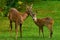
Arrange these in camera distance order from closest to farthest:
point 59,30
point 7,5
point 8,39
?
1. point 8,39
2. point 59,30
3. point 7,5

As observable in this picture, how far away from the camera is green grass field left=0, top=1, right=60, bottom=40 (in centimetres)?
1702

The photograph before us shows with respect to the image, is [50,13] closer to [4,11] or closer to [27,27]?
[4,11]

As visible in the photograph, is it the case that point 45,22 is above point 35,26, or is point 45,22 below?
above

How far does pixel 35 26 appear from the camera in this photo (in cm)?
2191

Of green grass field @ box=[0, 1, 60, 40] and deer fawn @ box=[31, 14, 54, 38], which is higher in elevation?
deer fawn @ box=[31, 14, 54, 38]

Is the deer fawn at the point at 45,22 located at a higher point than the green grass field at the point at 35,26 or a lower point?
higher

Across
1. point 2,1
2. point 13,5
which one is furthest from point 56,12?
point 2,1

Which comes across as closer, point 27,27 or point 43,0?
point 27,27

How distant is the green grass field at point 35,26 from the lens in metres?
17.0

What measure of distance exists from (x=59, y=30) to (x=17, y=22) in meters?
3.86

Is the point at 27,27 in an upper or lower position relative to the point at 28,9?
lower

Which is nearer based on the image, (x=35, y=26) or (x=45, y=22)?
(x=45, y=22)

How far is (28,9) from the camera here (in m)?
16.8

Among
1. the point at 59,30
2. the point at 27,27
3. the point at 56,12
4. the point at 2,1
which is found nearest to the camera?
the point at 59,30
